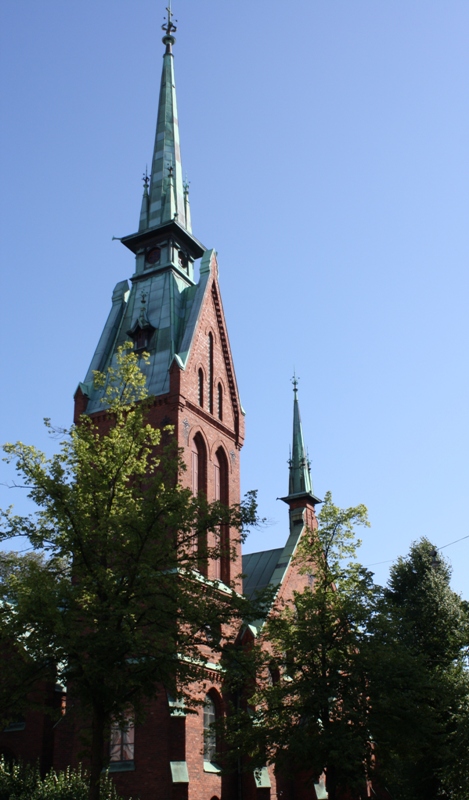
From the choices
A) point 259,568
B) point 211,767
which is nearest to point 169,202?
point 259,568

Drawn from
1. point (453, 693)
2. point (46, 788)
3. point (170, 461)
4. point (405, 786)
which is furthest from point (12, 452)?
point (405, 786)

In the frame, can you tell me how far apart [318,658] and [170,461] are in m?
7.77

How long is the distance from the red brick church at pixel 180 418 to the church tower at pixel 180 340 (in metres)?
0.06

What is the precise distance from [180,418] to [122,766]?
41.8 ft

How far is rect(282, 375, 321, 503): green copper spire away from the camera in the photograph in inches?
1743

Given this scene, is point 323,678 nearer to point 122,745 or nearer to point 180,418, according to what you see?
point 122,745

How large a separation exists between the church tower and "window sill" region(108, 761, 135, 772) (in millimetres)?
8231

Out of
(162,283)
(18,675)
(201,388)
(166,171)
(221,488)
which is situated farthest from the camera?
(166,171)

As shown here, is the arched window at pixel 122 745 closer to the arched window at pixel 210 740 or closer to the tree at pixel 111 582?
the arched window at pixel 210 740

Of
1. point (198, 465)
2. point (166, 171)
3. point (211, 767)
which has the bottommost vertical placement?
point (211, 767)

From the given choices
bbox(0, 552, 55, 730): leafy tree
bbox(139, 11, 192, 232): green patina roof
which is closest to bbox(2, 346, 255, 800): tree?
bbox(0, 552, 55, 730): leafy tree

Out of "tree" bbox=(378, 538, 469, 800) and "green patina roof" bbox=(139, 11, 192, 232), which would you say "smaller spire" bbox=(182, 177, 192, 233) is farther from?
"tree" bbox=(378, 538, 469, 800)

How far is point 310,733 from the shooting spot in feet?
73.9

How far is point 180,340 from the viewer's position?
119ft
